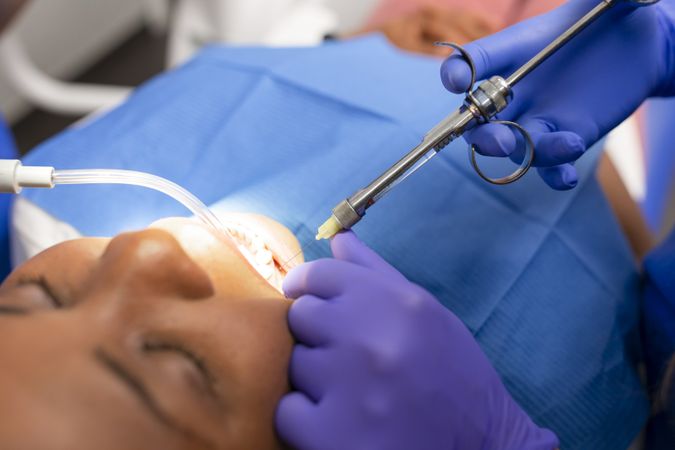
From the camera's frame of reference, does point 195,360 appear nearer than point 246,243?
Yes

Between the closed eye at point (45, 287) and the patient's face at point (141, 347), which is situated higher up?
the closed eye at point (45, 287)

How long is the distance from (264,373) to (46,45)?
2.14 m

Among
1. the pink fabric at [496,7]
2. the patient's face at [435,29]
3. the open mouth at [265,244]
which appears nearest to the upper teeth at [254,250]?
the open mouth at [265,244]

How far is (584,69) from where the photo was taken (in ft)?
3.39

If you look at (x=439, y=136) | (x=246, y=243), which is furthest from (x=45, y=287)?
(x=439, y=136)

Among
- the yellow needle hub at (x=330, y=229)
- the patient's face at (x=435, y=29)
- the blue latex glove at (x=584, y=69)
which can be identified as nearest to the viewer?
the yellow needle hub at (x=330, y=229)

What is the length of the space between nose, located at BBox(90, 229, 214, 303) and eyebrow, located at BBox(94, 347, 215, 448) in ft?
0.23

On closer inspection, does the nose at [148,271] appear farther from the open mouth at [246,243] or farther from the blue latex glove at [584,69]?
the blue latex glove at [584,69]

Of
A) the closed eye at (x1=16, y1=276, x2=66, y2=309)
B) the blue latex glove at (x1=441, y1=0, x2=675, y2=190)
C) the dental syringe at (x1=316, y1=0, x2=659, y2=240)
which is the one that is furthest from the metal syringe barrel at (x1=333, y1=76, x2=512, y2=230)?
the closed eye at (x1=16, y1=276, x2=66, y2=309)

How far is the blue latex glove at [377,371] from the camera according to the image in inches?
29.0

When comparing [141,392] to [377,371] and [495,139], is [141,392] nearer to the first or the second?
[377,371]

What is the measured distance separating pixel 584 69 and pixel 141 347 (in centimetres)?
82

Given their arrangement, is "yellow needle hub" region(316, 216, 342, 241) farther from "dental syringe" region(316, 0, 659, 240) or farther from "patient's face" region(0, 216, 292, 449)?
"patient's face" region(0, 216, 292, 449)

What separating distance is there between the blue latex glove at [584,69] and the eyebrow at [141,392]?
611 mm
